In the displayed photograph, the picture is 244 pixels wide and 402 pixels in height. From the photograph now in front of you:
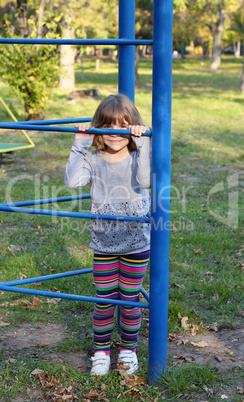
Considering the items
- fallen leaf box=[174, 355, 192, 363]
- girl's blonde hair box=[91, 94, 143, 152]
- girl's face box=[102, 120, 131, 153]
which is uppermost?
girl's blonde hair box=[91, 94, 143, 152]

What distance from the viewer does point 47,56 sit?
8.47 meters

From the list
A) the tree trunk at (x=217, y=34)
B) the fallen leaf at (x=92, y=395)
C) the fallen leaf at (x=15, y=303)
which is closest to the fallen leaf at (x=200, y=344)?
the fallen leaf at (x=92, y=395)

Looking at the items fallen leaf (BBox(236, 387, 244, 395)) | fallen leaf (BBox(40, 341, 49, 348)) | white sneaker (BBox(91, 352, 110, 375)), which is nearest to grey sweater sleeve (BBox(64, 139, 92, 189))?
white sneaker (BBox(91, 352, 110, 375))

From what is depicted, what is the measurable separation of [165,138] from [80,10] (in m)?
15.7

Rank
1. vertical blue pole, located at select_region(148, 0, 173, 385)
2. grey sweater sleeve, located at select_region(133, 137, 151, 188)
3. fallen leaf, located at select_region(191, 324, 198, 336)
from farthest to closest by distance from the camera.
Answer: fallen leaf, located at select_region(191, 324, 198, 336), grey sweater sleeve, located at select_region(133, 137, 151, 188), vertical blue pole, located at select_region(148, 0, 173, 385)

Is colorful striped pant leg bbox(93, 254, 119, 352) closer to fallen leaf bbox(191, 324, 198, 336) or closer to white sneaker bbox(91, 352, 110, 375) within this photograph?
white sneaker bbox(91, 352, 110, 375)

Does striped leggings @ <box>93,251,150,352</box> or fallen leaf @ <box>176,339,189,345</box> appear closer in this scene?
striped leggings @ <box>93,251,150,352</box>

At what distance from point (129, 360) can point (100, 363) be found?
0.14 metres

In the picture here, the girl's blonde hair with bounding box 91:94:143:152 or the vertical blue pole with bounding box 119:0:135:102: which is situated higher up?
the vertical blue pole with bounding box 119:0:135:102

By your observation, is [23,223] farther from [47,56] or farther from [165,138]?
[47,56]

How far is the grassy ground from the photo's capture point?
2186 millimetres

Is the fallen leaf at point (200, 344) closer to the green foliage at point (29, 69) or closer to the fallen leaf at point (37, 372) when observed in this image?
the fallen leaf at point (37, 372)

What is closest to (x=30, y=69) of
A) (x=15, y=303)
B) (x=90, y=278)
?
(x=90, y=278)

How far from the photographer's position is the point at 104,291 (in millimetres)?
2244
